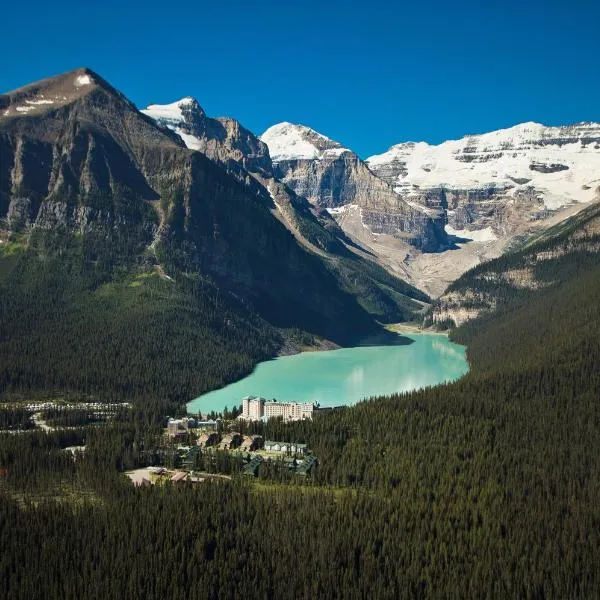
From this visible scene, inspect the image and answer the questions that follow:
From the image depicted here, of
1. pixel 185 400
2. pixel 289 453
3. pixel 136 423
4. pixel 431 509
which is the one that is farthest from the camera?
pixel 185 400

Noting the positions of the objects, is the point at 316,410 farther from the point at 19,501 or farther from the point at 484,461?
the point at 19,501

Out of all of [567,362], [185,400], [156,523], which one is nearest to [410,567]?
[156,523]

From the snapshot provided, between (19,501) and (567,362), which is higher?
(567,362)

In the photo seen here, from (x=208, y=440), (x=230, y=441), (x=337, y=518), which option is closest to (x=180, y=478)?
(x=230, y=441)

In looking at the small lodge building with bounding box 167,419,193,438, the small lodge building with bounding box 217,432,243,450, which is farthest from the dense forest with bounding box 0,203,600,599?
the small lodge building with bounding box 217,432,243,450

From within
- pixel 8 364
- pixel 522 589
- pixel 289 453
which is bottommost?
pixel 522 589

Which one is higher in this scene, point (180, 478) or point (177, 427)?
point (177, 427)

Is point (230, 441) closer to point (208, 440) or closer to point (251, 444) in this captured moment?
point (208, 440)
